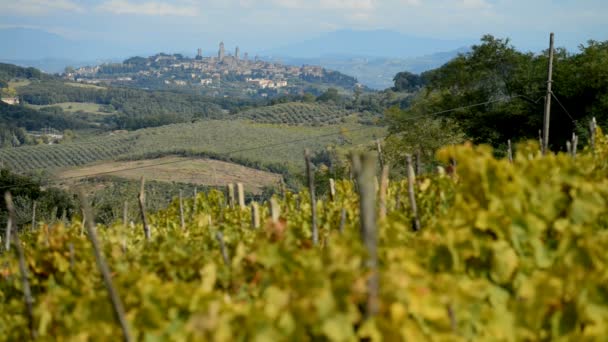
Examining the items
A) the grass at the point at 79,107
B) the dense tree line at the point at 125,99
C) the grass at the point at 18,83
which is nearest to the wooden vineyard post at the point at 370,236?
the dense tree line at the point at 125,99

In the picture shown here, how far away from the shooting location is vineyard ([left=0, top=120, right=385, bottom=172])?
185 ft

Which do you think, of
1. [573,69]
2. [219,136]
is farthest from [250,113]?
[573,69]

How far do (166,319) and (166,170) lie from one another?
47.8 metres

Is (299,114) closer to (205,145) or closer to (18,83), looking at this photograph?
(205,145)

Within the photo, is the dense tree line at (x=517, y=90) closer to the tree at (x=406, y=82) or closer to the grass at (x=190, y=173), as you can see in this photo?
the grass at (x=190, y=173)

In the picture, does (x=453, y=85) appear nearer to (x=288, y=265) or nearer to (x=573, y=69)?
(x=573, y=69)

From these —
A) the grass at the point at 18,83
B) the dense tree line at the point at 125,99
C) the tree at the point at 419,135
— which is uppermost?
the tree at the point at 419,135

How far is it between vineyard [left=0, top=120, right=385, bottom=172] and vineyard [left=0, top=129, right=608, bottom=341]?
48.2 metres

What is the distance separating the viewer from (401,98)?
85.7 metres

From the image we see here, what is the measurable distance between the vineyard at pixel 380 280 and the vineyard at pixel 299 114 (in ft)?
235

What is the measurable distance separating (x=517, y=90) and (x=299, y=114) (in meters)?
61.5

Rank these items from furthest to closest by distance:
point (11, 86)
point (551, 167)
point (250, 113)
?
1. point (11, 86)
2. point (250, 113)
3. point (551, 167)

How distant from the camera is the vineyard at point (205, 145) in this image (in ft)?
185

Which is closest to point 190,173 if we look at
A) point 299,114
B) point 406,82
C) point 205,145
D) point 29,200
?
point 205,145
